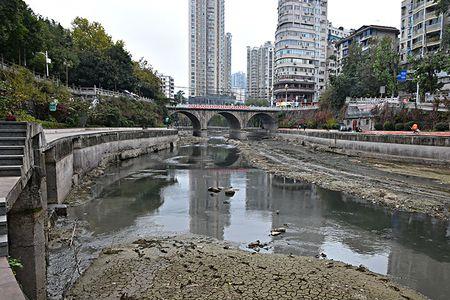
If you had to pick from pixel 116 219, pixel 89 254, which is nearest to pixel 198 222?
pixel 116 219

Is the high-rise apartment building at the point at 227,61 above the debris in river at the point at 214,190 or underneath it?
above

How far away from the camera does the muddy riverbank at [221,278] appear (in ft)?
24.4

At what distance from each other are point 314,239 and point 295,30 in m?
108

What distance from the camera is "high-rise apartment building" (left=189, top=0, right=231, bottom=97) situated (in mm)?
156875

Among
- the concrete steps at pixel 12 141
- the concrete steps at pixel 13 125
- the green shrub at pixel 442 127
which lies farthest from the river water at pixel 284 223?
the green shrub at pixel 442 127

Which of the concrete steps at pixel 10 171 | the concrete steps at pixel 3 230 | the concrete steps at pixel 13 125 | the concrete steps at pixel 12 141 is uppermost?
the concrete steps at pixel 13 125

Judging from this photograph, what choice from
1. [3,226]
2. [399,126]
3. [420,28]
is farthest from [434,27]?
[3,226]

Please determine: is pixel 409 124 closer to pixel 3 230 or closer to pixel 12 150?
pixel 12 150

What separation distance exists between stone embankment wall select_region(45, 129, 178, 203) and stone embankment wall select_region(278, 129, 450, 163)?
1094 inches

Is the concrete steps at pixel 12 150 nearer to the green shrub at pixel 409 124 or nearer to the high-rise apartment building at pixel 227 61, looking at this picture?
the green shrub at pixel 409 124

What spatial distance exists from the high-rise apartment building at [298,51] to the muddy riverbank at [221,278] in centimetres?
10332

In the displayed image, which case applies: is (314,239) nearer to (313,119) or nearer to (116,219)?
(116,219)

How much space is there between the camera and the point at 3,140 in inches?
328

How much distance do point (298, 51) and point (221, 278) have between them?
361 feet
